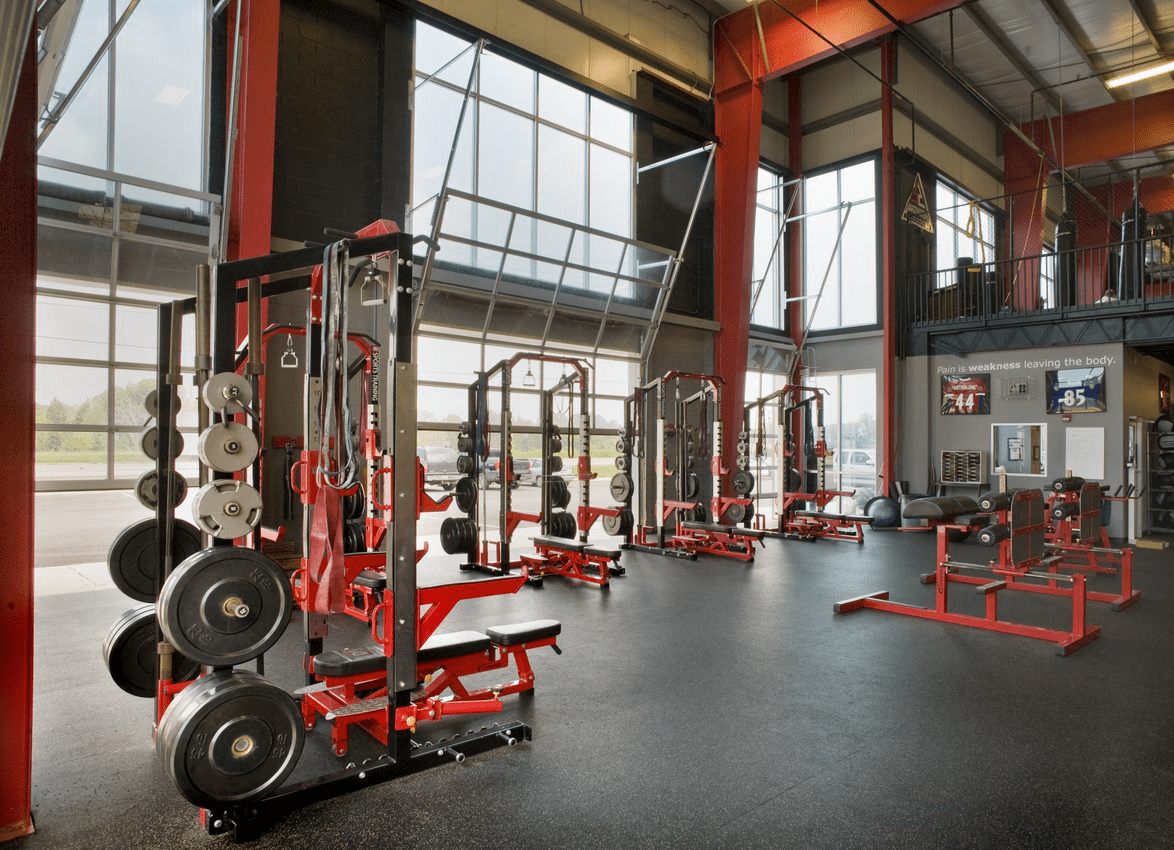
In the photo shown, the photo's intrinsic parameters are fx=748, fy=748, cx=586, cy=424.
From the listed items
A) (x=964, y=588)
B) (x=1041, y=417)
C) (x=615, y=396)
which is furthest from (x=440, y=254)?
(x=1041, y=417)

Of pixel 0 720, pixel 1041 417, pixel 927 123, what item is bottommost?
pixel 0 720

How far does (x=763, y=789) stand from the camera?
8.53 feet

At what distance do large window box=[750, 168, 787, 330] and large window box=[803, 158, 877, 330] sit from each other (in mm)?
450

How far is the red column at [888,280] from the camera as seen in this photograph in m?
11.4

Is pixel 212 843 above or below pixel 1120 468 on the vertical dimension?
below

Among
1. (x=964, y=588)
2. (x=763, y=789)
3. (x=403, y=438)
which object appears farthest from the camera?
(x=964, y=588)

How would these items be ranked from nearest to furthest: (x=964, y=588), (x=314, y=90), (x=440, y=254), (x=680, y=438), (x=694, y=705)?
(x=694, y=705), (x=964, y=588), (x=314, y=90), (x=440, y=254), (x=680, y=438)

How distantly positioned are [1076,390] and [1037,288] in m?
1.88

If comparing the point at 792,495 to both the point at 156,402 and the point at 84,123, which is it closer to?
the point at 156,402

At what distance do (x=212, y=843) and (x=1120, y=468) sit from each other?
10794mm

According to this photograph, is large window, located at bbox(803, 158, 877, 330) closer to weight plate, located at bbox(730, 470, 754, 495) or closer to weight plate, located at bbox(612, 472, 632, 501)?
weight plate, located at bbox(730, 470, 754, 495)

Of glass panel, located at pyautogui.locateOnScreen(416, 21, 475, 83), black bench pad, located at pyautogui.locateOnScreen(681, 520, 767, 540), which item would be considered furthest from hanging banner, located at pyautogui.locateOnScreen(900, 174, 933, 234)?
glass panel, located at pyautogui.locateOnScreen(416, 21, 475, 83)

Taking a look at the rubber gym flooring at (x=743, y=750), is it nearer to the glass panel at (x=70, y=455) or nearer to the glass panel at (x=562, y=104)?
the glass panel at (x=70, y=455)

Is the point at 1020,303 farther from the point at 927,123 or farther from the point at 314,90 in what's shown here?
the point at 314,90
